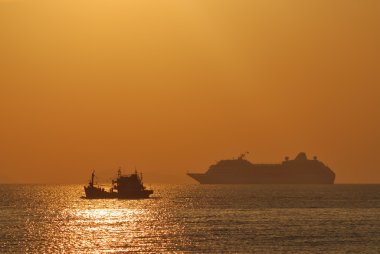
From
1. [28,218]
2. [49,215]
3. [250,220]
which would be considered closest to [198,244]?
[250,220]

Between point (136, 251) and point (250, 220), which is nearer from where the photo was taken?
point (136, 251)

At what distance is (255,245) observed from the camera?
89.9 meters

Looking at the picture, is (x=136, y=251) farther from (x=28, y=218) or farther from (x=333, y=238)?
(x=28, y=218)

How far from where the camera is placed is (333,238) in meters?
96.5

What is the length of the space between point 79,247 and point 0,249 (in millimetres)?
7500

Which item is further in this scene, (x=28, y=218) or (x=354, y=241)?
(x=28, y=218)

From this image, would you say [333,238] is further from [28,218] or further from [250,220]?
[28,218]

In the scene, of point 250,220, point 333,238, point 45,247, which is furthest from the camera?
point 250,220

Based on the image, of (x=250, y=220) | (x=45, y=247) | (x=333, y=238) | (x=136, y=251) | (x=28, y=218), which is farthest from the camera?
(x=28, y=218)

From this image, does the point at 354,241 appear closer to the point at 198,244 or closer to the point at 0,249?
the point at 198,244

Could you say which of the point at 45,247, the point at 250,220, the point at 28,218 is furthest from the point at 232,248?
the point at 28,218

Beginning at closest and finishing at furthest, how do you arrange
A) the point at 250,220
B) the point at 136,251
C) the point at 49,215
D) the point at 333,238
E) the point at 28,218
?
the point at 136,251 → the point at 333,238 → the point at 250,220 → the point at 28,218 → the point at 49,215

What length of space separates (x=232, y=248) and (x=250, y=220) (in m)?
41.6

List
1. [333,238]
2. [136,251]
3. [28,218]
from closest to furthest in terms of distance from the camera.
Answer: [136,251], [333,238], [28,218]
